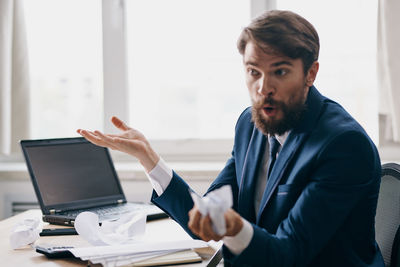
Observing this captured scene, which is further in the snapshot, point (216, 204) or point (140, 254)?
point (140, 254)

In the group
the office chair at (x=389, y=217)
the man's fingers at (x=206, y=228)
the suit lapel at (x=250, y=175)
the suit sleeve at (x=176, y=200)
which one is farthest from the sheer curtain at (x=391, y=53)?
the man's fingers at (x=206, y=228)

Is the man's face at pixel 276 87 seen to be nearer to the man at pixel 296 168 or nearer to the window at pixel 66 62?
the man at pixel 296 168

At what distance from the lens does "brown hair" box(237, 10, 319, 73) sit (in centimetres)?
126

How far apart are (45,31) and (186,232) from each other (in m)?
1.66

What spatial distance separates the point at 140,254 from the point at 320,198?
0.45 metres

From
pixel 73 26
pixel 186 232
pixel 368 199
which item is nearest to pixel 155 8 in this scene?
pixel 73 26

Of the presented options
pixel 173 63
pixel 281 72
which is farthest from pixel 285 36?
pixel 173 63

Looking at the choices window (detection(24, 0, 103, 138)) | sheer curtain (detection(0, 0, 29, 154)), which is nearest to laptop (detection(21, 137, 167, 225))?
sheer curtain (detection(0, 0, 29, 154))

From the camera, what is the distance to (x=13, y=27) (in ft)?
8.40

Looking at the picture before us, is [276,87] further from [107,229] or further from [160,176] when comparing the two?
[107,229]

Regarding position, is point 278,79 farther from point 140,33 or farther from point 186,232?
point 140,33

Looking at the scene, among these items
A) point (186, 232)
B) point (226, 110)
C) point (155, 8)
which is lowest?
point (186, 232)

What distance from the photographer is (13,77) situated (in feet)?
8.51

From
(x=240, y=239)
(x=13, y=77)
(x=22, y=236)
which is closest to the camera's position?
(x=240, y=239)
